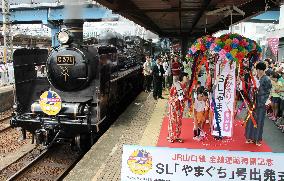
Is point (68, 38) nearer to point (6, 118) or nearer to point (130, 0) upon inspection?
point (130, 0)

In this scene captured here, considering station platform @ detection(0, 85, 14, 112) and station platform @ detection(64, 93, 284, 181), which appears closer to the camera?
station platform @ detection(64, 93, 284, 181)

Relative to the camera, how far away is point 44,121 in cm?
744

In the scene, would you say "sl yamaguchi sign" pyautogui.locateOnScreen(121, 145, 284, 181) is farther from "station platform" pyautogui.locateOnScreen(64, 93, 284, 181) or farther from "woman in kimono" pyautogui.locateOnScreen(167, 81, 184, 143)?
"woman in kimono" pyautogui.locateOnScreen(167, 81, 184, 143)

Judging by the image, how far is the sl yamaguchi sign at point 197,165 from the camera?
122 inches

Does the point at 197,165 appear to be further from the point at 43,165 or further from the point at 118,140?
the point at 43,165

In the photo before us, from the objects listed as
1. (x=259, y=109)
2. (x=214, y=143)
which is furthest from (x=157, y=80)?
(x=259, y=109)

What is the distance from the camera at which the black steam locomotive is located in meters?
7.34

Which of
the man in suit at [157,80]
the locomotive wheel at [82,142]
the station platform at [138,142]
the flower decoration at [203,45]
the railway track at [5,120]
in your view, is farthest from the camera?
the man in suit at [157,80]

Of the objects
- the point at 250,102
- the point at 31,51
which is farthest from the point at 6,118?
the point at 250,102

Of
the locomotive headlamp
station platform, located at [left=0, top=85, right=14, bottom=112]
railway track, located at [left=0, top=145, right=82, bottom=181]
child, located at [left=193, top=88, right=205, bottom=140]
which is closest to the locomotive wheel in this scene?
railway track, located at [left=0, top=145, right=82, bottom=181]

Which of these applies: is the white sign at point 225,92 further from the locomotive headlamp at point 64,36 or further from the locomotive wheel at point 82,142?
the locomotive headlamp at point 64,36

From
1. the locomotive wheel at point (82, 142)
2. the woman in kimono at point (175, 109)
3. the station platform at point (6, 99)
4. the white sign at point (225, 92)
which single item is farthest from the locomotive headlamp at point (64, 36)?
the station platform at point (6, 99)

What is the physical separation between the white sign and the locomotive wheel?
3100mm

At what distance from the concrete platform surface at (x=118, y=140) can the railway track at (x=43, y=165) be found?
2.92 ft
